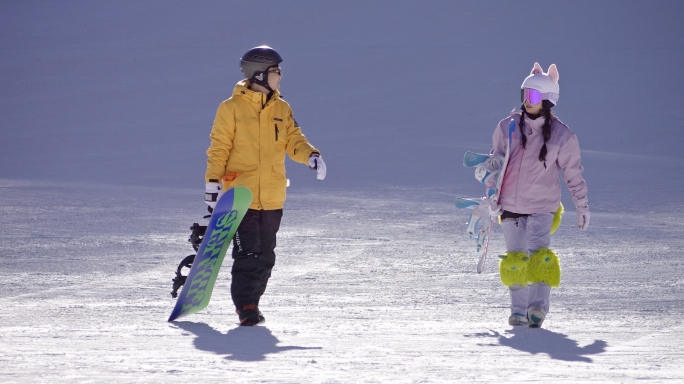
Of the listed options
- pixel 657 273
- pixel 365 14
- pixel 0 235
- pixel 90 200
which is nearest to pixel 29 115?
pixel 90 200

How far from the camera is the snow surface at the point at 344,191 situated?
4.16m

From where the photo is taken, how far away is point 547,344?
437cm

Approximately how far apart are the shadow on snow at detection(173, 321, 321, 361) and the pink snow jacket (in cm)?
150

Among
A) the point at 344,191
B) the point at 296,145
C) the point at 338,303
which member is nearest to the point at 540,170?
the point at 296,145

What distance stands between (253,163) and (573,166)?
5.44 ft

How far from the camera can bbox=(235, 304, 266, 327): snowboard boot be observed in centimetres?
480

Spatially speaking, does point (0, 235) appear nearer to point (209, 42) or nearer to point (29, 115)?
point (29, 115)

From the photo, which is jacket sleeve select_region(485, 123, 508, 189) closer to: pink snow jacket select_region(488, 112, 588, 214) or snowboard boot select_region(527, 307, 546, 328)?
pink snow jacket select_region(488, 112, 588, 214)

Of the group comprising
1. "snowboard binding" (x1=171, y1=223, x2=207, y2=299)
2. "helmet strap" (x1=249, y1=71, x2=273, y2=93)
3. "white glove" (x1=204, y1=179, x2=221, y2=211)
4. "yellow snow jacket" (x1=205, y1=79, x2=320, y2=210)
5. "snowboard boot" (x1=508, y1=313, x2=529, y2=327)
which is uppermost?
"helmet strap" (x1=249, y1=71, x2=273, y2=93)

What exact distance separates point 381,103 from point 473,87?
2.38 m

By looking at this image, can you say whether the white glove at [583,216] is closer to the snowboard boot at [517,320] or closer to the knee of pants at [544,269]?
the knee of pants at [544,269]

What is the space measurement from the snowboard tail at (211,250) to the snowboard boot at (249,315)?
27 centimetres

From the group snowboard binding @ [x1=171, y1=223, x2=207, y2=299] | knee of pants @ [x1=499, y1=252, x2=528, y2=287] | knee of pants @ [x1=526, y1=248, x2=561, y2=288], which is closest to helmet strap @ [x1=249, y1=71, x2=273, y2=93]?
snowboard binding @ [x1=171, y1=223, x2=207, y2=299]

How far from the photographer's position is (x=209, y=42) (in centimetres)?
2406
